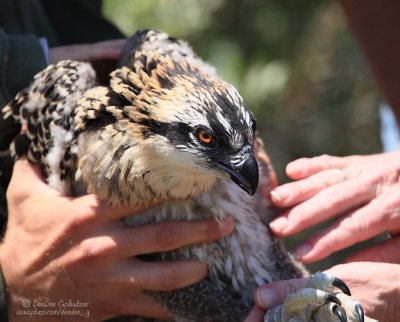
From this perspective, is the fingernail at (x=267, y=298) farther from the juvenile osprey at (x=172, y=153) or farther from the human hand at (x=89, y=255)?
the human hand at (x=89, y=255)

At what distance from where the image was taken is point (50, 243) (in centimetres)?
342

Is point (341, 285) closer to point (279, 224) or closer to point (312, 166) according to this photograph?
point (279, 224)

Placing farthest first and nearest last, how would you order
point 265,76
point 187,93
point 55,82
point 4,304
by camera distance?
point 265,76
point 55,82
point 4,304
point 187,93

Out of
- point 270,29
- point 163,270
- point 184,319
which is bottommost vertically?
point 184,319

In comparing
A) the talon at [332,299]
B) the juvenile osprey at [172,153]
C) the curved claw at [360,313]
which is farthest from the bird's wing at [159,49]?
the curved claw at [360,313]

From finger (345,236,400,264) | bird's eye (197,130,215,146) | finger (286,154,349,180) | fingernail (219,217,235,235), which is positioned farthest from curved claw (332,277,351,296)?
bird's eye (197,130,215,146)

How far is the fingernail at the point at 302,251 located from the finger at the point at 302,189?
0.22 metres

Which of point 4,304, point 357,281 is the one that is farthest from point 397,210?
point 4,304

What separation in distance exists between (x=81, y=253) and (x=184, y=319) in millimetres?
632

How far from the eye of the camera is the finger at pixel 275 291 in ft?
11.3

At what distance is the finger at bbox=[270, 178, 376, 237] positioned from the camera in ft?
12.1

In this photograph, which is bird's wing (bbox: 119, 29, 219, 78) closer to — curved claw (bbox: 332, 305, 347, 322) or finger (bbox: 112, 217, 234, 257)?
finger (bbox: 112, 217, 234, 257)

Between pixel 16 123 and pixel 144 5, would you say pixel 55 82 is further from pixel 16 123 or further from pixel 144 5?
pixel 144 5

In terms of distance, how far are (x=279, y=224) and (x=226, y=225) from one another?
397 millimetres
